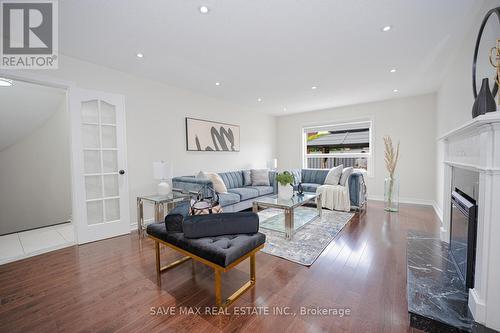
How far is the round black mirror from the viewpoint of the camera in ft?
5.62

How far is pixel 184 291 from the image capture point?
6.03 ft

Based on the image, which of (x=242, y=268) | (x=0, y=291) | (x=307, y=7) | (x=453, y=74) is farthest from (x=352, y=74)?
(x=0, y=291)

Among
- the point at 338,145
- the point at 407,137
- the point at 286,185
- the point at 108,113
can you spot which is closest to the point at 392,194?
the point at 407,137

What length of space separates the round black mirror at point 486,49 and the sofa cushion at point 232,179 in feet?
12.6

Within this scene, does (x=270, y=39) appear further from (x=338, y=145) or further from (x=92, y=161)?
(x=338, y=145)

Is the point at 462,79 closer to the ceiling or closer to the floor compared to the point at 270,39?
closer to the floor

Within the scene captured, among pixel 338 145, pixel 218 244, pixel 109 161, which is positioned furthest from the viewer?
pixel 338 145

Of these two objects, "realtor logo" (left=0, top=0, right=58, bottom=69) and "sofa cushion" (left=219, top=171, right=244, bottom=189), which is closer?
"realtor logo" (left=0, top=0, right=58, bottom=69)

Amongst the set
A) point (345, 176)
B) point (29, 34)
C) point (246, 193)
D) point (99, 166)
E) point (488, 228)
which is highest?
point (29, 34)

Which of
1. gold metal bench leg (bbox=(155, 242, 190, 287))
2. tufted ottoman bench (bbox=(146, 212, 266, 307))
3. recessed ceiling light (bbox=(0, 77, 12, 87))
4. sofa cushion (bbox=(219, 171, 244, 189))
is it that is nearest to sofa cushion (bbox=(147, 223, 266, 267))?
tufted ottoman bench (bbox=(146, 212, 266, 307))

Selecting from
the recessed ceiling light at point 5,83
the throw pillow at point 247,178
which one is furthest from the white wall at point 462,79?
the recessed ceiling light at point 5,83

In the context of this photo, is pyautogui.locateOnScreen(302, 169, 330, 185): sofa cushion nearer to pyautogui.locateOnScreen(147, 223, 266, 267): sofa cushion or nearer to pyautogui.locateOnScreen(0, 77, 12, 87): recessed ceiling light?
pyautogui.locateOnScreen(147, 223, 266, 267): sofa cushion

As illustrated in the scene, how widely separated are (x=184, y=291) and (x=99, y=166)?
234cm

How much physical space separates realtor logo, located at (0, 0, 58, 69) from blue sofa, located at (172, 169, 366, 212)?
7.69 feet
